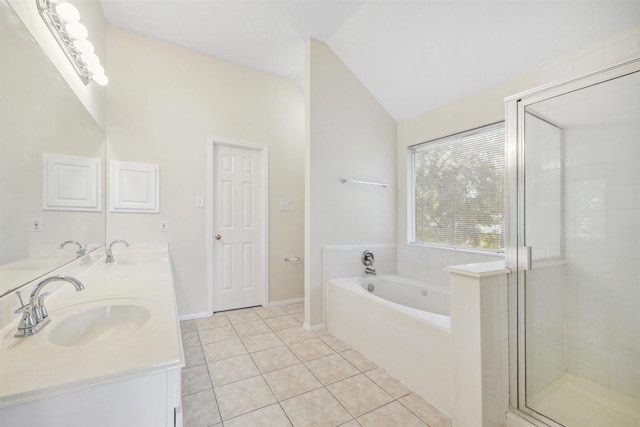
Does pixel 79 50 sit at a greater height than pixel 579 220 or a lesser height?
greater

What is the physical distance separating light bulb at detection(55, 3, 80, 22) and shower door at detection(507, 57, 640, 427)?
7.86 ft

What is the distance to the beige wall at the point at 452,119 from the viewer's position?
6.87 ft

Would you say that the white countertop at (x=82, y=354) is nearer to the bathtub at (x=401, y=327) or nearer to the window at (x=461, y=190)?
the bathtub at (x=401, y=327)

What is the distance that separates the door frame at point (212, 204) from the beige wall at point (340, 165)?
83 cm

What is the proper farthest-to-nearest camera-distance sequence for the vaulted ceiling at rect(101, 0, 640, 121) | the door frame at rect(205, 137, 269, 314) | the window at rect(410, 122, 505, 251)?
the door frame at rect(205, 137, 269, 314) < the window at rect(410, 122, 505, 251) < the vaulted ceiling at rect(101, 0, 640, 121)

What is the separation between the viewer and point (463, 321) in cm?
134

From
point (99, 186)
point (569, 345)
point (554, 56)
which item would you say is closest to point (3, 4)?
point (99, 186)

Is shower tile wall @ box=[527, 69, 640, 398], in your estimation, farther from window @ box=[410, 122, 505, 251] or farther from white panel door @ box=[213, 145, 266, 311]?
white panel door @ box=[213, 145, 266, 311]

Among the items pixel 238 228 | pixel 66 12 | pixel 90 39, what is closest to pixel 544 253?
pixel 238 228

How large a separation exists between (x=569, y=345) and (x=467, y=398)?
0.88 metres

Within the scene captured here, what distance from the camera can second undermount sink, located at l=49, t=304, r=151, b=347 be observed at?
96 cm

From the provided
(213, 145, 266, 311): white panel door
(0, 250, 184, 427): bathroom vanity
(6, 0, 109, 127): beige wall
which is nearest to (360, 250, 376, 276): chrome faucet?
(213, 145, 266, 311): white panel door

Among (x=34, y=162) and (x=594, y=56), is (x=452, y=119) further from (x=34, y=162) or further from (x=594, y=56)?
(x=34, y=162)

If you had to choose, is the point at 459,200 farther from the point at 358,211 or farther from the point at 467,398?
the point at 467,398
